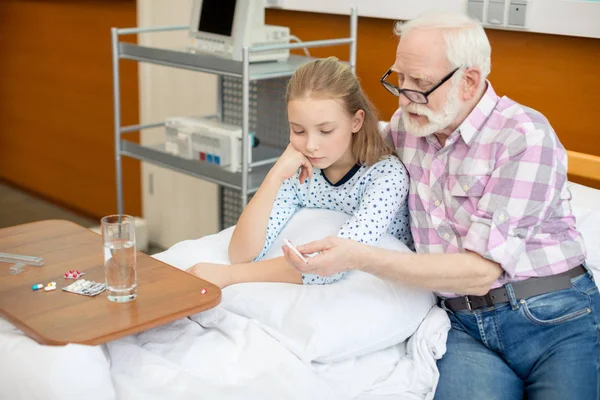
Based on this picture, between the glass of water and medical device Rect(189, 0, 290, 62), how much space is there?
1.29m

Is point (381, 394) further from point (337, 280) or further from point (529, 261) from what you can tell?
point (529, 261)

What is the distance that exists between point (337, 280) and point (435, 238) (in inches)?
9.2

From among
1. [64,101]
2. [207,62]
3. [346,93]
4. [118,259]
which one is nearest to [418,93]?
[346,93]

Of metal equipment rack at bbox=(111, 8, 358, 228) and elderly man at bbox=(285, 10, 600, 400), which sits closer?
elderly man at bbox=(285, 10, 600, 400)

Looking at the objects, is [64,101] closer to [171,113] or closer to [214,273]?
[171,113]

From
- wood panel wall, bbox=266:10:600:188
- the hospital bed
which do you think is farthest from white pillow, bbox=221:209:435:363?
wood panel wall, bbox=266:10:600:188

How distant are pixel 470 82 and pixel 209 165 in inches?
49.8

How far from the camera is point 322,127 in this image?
5.85ft

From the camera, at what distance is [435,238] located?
1740mm

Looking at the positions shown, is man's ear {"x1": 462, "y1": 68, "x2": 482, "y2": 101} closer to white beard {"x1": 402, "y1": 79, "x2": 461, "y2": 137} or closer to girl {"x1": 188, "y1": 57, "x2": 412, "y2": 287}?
white beard {"x1": 402, "y1": 79, "x2": 461, "y2": 137}

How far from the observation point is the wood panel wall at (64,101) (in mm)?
3936

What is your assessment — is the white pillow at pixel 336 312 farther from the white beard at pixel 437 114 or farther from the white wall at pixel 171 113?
the white wall at pixel 171 113

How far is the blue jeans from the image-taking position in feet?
5.17

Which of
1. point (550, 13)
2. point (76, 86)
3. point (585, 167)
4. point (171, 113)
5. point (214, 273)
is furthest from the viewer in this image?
point (76, 86)
